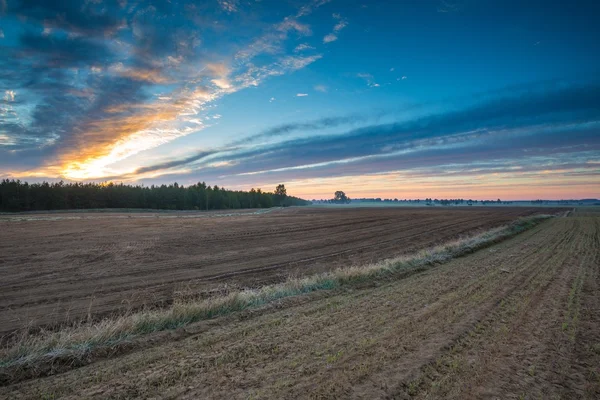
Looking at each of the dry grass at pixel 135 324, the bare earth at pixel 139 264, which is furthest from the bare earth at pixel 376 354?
the bare earth at pixel 139 264

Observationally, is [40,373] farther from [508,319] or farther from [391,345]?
[508,319]

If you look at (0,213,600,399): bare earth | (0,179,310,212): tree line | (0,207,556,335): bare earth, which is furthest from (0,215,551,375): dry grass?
(0,179,310,212): tree line

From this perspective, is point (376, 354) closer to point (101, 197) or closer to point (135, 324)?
point (135, 324)

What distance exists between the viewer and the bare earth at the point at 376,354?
13.9ft

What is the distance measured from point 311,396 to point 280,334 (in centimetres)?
222

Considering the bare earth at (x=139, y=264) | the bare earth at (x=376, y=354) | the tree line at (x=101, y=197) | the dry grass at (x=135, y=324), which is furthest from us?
the tree line at (x=101, y=197)

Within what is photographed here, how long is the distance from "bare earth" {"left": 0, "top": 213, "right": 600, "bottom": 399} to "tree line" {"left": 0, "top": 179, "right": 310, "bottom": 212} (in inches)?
3482

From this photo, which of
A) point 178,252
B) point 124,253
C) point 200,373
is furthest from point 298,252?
point 200,373

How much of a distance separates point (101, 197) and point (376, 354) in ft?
320

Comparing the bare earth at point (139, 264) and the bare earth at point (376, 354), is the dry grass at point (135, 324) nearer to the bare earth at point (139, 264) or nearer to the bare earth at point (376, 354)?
the bare earth at point (376, 354)

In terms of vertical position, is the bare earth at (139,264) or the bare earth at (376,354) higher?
the bare earth at (376,354)

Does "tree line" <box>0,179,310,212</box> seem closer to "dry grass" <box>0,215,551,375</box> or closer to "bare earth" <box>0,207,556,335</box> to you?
"bare earth" <box>0,207,556,335</box>

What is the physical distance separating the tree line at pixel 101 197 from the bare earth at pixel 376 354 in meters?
88.4

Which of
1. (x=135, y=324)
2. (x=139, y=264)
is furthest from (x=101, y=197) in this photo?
(x=135, y=324)
